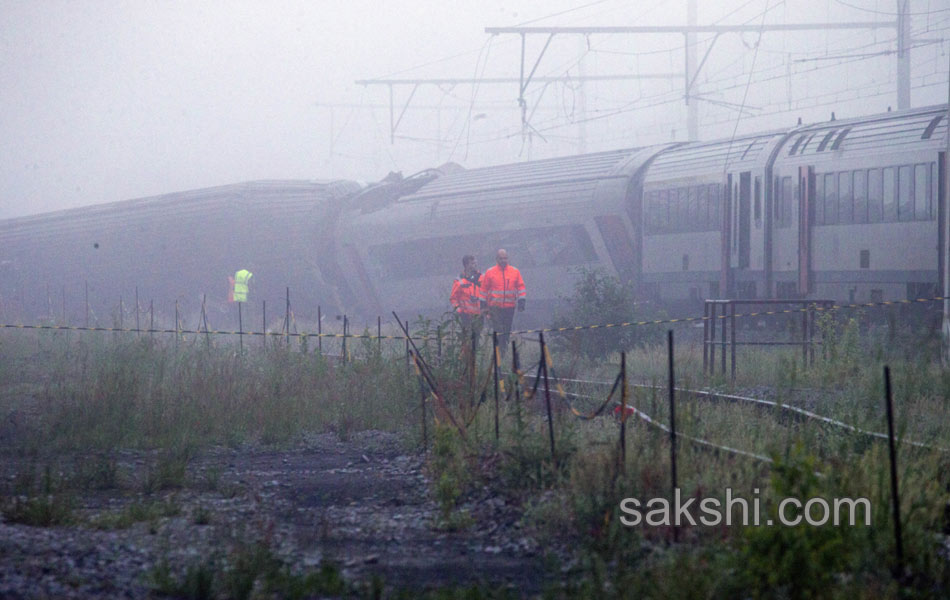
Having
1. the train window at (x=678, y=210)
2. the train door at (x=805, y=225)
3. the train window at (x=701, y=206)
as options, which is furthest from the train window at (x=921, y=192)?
the train window at (x=678, y=210)

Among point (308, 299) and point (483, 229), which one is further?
point (308, 299)

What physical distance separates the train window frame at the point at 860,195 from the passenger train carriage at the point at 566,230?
0.02 meters

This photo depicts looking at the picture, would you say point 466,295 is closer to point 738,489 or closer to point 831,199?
point 831,199

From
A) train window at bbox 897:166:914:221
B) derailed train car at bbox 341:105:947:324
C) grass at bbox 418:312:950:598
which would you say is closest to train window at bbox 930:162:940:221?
derailed train car at bbox 341:105:947:324

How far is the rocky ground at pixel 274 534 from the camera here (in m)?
4.36

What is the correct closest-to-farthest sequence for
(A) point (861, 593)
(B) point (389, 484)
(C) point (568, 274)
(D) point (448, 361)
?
(A) point (861, 593) → (B) point (389, 484) → (D) point (448, 361) → (C) point (568, 274)

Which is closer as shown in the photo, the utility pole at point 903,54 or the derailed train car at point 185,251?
the utility pole at point 903,54

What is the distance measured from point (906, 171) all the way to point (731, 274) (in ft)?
12.7

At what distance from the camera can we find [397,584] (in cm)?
434

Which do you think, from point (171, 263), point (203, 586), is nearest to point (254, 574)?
point (203, 586)

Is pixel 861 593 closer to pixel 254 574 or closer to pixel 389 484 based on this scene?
pixel 254 574

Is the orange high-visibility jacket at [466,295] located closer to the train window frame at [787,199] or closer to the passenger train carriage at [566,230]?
the passenger train carriage at [566,230]

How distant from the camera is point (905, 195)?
1417 centimetres

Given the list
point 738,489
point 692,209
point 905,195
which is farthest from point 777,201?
point 738,489
